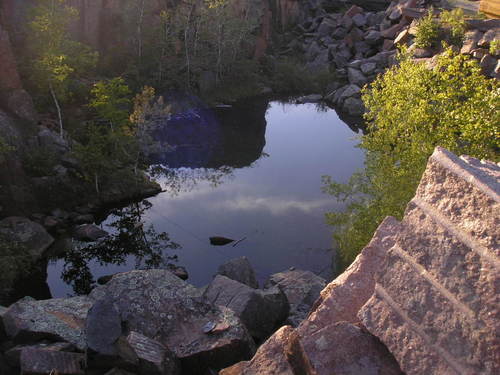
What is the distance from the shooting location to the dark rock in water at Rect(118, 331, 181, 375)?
30.2ft

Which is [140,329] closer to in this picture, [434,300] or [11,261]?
[434,300]

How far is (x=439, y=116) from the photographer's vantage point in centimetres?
1491

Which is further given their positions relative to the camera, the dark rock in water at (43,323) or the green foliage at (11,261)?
the green foliage at (11,261)

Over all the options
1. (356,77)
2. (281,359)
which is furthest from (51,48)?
(356,77)

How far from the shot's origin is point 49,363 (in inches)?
359

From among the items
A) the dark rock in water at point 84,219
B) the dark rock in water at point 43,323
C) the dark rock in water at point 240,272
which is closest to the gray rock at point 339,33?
the dark rock in water at point 84,219

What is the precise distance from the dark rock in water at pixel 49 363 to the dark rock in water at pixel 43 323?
941 mm

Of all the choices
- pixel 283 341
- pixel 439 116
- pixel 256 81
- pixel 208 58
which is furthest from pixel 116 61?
pixel 283 341

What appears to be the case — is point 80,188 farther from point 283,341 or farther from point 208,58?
point 208,58

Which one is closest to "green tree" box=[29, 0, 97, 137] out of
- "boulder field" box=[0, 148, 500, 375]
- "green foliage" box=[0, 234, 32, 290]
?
"green foliage" box=[0, 234, 32, 290]

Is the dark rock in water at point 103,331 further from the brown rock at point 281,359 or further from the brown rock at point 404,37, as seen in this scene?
the brown rock at point 404,37

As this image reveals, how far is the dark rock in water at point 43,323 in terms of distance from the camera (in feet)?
35.1

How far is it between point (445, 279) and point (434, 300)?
0.94 ft

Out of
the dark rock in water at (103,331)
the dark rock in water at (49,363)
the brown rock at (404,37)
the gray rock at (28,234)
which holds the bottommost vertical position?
the gray rock at (28,234)
